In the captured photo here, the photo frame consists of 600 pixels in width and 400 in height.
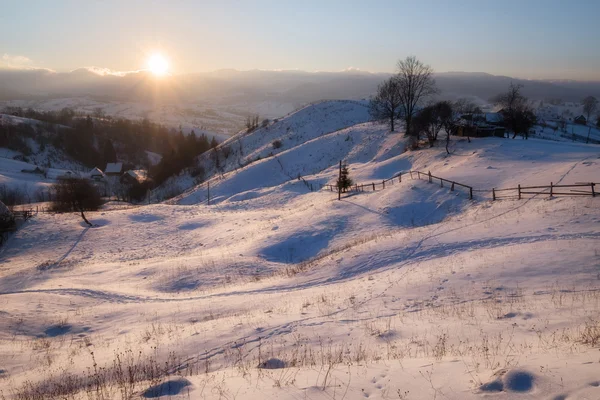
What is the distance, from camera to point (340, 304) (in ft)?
38.3

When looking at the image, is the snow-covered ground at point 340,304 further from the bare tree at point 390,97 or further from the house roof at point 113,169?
the house roof at point 113,169

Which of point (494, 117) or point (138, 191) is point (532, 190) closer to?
point (494, 117)

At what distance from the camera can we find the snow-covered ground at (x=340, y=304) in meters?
6.08

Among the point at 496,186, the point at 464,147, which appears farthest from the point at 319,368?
the point at 464,147

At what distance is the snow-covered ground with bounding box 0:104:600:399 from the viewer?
608cm

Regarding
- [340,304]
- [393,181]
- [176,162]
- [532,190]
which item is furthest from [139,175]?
[340,304]

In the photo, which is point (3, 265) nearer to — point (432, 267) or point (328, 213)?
point (328, 213)

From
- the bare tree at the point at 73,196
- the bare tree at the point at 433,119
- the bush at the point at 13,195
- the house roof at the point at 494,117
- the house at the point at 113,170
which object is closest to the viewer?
the bare tree at the point at 73,196

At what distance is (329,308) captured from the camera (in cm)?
1134

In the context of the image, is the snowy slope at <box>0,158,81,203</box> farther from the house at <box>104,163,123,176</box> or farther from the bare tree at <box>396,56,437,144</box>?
the bare tree at <box>396,56,437,144</box>

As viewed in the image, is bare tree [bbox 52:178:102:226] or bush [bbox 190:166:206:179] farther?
bush [bbox 190:166:206:179]

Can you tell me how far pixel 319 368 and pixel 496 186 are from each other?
23936mm

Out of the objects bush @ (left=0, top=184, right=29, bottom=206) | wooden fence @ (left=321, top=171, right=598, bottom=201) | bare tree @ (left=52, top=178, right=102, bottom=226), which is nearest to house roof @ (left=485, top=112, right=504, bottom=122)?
wooden fence @ (left=321, top=171, right=598, bottom=201)

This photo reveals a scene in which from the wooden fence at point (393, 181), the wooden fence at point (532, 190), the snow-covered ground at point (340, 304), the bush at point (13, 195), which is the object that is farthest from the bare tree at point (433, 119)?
the bush at point (13, 195)
